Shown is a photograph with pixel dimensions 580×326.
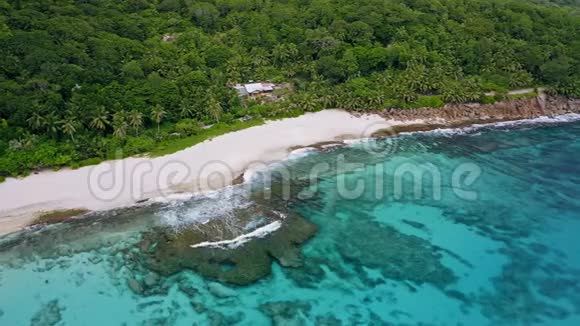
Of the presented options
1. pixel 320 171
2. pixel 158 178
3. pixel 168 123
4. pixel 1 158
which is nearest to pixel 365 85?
pixel 320 171

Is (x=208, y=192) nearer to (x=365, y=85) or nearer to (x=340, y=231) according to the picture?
(x=340, y=231)

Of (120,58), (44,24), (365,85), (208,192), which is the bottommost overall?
(208,192)

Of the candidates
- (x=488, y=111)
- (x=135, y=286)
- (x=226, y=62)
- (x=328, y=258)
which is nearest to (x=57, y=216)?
(x=135, y=286)

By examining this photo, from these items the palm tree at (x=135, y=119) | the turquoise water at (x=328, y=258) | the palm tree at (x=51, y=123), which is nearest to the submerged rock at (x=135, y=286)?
the turquoise water at (x=328, y=258)

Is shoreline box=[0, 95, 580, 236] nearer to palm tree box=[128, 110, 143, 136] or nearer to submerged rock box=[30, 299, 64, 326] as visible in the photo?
palm tree box=[128, 110, 143, 136]

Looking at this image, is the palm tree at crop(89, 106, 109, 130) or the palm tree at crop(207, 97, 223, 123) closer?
the palm tree at crop(89, 106, 109, 130)

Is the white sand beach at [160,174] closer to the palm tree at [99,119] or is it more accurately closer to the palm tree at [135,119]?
the palm tree at [135,119]

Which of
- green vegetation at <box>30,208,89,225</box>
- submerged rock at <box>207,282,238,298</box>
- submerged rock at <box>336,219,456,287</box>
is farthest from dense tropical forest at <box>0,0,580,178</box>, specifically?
submerged rock at <box>336,219,456,287</box>
